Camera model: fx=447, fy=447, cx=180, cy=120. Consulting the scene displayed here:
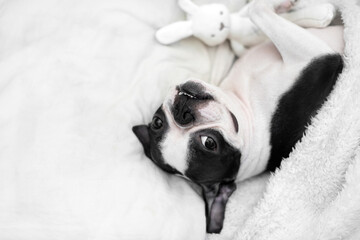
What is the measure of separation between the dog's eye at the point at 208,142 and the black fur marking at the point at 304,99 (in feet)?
1.23

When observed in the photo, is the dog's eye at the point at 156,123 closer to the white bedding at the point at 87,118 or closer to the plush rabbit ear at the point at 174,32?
the white bedding at the point at 87,118

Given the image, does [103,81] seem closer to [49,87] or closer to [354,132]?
[49,87]

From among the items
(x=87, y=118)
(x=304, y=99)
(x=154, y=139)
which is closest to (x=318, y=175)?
(x=304, y=99)

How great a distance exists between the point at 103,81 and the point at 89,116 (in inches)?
7.8

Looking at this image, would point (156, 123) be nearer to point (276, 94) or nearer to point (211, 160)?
point (211, 160)

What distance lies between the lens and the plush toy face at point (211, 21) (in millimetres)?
2293

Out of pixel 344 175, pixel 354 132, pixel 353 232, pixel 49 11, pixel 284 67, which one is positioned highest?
pixel 49 11

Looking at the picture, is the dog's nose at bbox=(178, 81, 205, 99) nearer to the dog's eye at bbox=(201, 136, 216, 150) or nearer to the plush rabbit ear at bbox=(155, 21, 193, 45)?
the dog's eye at bbox=(201, 136, 216, 150)

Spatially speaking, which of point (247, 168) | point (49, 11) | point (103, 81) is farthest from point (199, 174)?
point (49, 11)

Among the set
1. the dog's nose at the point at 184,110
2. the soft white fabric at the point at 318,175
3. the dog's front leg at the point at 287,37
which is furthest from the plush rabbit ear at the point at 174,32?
the soft white fabric at the point at 318,175

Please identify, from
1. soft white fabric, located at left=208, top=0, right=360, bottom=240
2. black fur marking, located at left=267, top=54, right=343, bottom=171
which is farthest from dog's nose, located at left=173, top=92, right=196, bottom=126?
soft white fabric, located at left=208, top=0, right=360, bottom=240

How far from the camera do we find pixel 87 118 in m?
2.14

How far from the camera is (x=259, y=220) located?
216 cm

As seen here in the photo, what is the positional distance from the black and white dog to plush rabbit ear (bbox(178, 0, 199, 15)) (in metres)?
0.29
